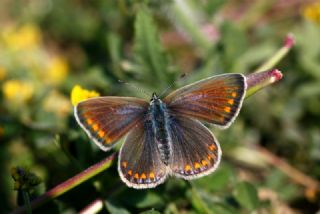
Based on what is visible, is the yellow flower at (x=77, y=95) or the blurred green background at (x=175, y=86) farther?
the blurred green background at (x=175, y=86)

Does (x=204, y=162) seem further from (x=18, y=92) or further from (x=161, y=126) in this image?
(x=18, y=92)

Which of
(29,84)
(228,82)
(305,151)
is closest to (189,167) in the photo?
(228,82)

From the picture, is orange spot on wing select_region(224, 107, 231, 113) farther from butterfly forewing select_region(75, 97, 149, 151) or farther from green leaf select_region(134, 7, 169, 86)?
green leaf select_region(134, 7, 169, 86)

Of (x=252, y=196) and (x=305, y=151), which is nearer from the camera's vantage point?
(x=252, y=196)

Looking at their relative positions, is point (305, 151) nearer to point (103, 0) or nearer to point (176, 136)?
point (176, 136)

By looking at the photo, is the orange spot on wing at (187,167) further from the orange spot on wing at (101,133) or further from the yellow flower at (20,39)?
the yellow flower at (20,39)

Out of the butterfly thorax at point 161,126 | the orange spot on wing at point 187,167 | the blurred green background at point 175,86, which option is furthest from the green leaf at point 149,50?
the orange spot on wing at point 187,167

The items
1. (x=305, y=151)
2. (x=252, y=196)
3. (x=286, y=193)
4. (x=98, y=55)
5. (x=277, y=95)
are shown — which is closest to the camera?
(x=252, y=196)
